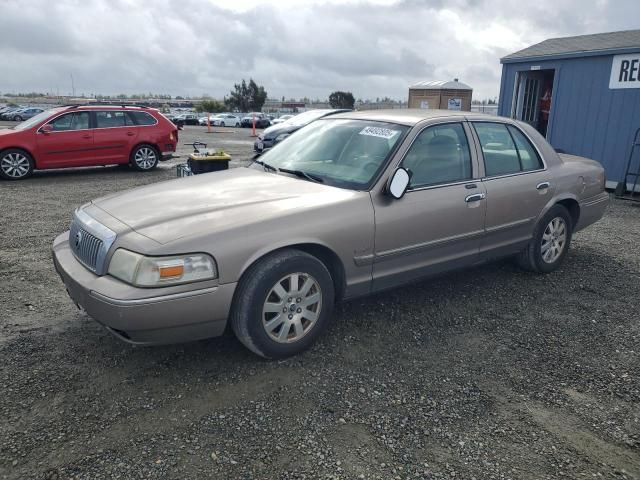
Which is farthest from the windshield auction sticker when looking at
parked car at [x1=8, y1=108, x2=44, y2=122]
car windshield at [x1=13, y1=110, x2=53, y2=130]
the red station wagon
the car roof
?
parked car at [x1=8, y1=108, x2=44, y2=122]

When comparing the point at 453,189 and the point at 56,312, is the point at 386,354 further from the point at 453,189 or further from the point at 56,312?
the point at 56,312

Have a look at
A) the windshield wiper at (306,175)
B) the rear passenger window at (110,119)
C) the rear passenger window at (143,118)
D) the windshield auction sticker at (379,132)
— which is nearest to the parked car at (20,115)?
the rear passenger window at (143,118)

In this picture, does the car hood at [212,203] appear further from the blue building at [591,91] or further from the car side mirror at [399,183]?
the blue building at [591,91]

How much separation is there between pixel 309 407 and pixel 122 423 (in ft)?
3.36

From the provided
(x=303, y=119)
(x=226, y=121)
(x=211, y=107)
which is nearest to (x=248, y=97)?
(x=211, y=107)

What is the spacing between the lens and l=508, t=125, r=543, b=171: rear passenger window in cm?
478

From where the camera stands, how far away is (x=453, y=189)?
4.08m

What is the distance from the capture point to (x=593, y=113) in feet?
33.2

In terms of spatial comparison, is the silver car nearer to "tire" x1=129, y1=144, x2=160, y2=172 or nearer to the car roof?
the car roof

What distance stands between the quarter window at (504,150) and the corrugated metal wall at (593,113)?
240 inches

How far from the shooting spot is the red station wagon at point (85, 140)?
34.4 feet

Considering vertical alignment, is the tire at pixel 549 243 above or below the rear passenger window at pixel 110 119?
below

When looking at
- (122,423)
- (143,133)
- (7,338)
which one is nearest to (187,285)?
(122,423)

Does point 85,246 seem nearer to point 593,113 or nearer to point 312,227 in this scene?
point 312,227
